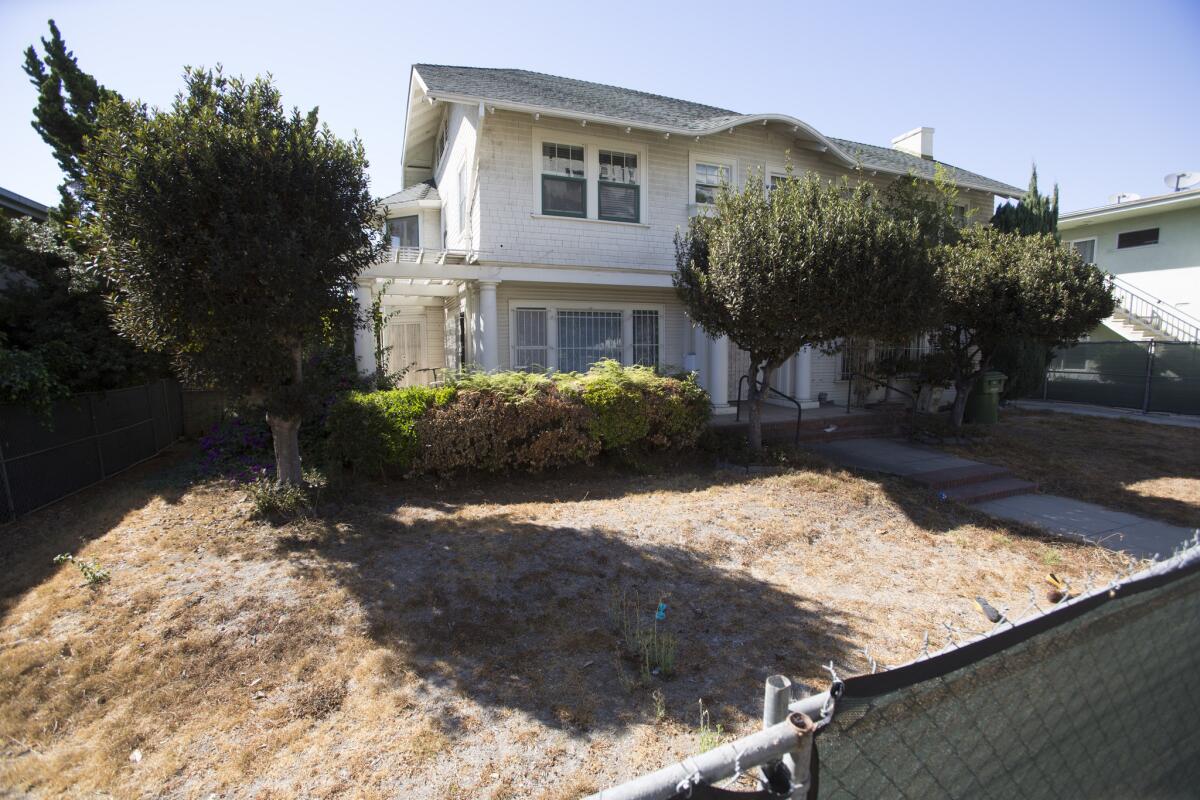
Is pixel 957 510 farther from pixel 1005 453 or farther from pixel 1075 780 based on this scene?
pixel 1075 780

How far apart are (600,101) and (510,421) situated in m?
7.37

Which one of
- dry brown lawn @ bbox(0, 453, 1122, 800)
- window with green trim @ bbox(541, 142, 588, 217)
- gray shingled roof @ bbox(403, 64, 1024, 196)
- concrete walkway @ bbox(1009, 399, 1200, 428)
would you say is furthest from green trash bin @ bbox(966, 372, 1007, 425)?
window with green trim @ bbox(541, 142, 588, 217)

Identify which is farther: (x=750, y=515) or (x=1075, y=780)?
(x=750, y=515)

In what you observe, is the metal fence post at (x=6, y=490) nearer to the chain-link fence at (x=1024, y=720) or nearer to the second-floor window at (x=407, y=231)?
the chain-link fence at (x=1024, y=720)

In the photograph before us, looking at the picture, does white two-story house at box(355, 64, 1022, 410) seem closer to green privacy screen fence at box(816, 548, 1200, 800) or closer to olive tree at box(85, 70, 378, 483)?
olive tree at box(85, 70, 378, 483)

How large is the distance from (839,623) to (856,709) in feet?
11.2

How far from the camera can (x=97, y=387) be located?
8664 millimetres

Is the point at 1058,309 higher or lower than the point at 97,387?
higher

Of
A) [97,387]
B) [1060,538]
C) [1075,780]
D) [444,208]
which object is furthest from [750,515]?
[444,208]

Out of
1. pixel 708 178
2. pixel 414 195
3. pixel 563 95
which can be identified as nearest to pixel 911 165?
pixel 708 178

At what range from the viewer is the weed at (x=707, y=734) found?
296 centimetres

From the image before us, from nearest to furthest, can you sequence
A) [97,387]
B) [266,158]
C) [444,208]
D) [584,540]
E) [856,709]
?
[856,709] < [266,158] < [584,540] < [97,387] < [444,208]

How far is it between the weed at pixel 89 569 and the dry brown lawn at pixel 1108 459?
11.0m

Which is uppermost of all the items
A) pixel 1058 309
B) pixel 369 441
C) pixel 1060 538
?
pixel 1058 309
